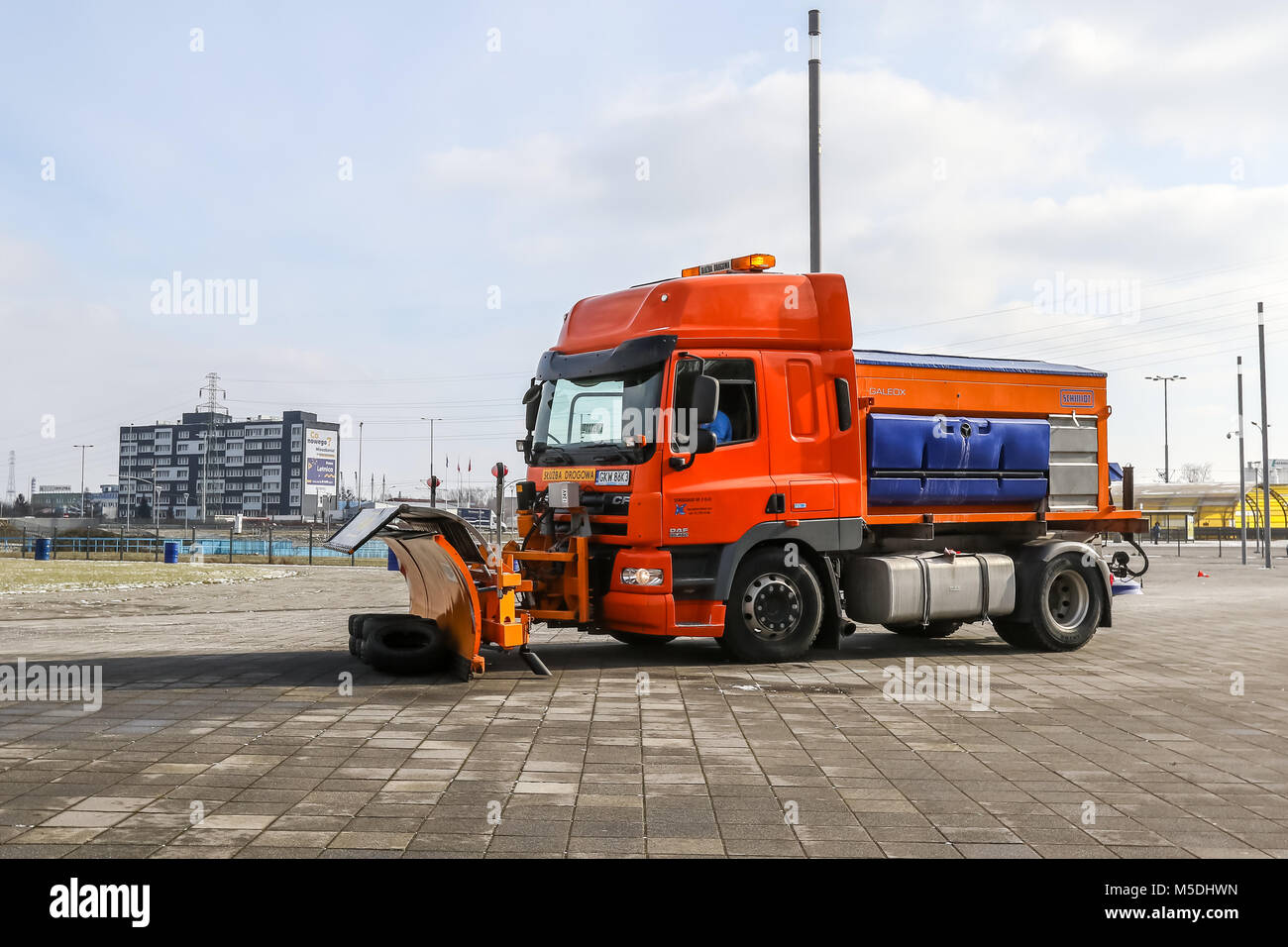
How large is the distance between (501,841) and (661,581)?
5.30m

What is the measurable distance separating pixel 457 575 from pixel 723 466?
267 cm

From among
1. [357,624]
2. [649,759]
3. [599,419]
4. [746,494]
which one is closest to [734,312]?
[599,419]

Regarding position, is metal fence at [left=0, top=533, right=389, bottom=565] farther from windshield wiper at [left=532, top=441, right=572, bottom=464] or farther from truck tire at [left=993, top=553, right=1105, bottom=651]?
truck tire at [left=993, top=553, right=1105, bottom=651]

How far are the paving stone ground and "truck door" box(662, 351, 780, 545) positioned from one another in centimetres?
139

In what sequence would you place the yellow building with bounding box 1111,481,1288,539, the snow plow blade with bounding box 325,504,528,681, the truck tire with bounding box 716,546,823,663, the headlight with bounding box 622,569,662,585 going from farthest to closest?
the yellow building with bounding box 1111,481,1288,539
the truck tire with bounding box 716,546,823,663
the headlight with bounding box 622,569,662,585
the snow plow blade with bounding box 325,504,528,681

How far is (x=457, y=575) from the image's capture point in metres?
9.26

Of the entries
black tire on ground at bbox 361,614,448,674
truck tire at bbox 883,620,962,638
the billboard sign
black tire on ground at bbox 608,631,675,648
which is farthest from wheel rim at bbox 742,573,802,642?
the billboard sign

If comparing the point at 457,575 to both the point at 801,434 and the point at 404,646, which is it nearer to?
the point at 404,646

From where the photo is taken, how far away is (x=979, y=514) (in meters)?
11.8

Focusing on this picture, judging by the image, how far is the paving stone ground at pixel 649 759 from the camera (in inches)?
185

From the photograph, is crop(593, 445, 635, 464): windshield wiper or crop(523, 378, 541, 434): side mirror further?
crop(523, 378, 541, 434): side mirror

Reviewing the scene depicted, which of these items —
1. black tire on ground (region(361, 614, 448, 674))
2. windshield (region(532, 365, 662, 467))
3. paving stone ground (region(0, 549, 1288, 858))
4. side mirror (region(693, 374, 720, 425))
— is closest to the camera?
paving stone ground (region(0, 549, 1288, 858))

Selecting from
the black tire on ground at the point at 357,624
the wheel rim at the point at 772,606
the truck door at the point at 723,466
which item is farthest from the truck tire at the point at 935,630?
the black tire on ground at the point at 357,624

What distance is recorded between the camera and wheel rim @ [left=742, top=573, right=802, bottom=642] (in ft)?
33.9
